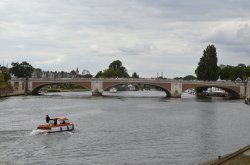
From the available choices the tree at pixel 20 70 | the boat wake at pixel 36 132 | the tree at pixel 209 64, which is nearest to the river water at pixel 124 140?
the boat wake at pixel 36 132

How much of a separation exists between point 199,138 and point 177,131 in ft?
15.7

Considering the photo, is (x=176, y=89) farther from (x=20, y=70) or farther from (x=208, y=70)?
(x=20, y=70)

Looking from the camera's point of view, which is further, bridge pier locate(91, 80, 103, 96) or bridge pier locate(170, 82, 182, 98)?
bridge pier locate(91, 80, 103, 96)

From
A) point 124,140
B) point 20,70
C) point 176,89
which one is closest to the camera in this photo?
point 124,140

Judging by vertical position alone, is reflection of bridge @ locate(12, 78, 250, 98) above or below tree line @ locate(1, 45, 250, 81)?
below

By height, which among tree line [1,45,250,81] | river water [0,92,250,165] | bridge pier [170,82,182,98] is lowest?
river water [0,92,250,165]

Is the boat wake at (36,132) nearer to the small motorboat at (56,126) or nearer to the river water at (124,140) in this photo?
the river water at (124,140)

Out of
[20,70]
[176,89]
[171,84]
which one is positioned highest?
[20,70]

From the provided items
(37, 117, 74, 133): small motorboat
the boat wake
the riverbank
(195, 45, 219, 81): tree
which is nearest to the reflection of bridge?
(195, 45, 219, 81): tree

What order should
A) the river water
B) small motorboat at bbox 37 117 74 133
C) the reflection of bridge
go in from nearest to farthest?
the river water < small motorboat at bbox 37 117 74 133 < the reflection of bridge

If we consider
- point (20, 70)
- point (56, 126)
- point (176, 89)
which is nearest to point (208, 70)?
point (176, 89)

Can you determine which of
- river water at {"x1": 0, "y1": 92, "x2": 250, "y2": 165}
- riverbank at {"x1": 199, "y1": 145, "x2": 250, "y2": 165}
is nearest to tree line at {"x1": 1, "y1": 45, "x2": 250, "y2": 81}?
river water at {"x1": 0, "y1": 92, "x2": 250, "y2": 165}

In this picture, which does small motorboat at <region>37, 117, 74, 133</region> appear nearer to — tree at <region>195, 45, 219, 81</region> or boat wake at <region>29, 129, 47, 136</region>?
boat wake at <region>29, 129, 47, 136</region>

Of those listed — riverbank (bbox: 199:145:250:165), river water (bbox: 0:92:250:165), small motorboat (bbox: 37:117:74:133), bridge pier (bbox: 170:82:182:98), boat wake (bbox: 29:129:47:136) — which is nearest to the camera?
riverbank (bbox: 199:145:250:165)
